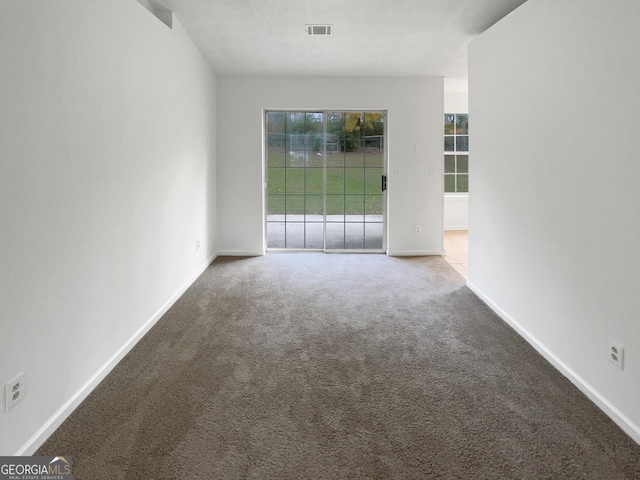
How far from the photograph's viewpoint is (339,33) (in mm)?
4047

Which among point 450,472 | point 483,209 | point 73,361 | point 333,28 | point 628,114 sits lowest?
point 450,472

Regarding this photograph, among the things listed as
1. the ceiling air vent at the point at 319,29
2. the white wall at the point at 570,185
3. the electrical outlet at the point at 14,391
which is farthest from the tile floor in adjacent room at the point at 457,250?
the electrical outlet at the point at 14,391

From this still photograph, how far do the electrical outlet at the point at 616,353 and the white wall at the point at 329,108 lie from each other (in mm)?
3949

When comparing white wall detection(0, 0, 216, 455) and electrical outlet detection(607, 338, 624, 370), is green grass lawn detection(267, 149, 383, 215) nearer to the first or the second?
white wall detection(0, 0, 216, 455)

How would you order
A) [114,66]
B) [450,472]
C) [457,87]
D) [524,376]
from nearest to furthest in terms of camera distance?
[450,472] < [524,376] < [114,66] < [457,87]

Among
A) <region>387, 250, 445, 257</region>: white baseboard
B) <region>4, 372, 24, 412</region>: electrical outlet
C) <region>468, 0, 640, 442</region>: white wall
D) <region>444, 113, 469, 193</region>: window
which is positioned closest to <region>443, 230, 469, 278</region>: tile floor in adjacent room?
<region>387, 250, 445, 257</region>: white baseboard

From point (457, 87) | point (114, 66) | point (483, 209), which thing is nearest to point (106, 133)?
point (114, 66)

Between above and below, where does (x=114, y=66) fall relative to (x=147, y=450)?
above

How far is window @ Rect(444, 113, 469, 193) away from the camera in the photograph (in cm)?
816

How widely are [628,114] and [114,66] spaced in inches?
108

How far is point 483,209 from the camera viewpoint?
3.74 m

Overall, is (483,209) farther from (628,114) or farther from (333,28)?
(333,28)

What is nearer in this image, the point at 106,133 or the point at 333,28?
the point at 106,133

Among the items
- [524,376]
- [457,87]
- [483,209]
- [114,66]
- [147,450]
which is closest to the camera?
[147,450]
